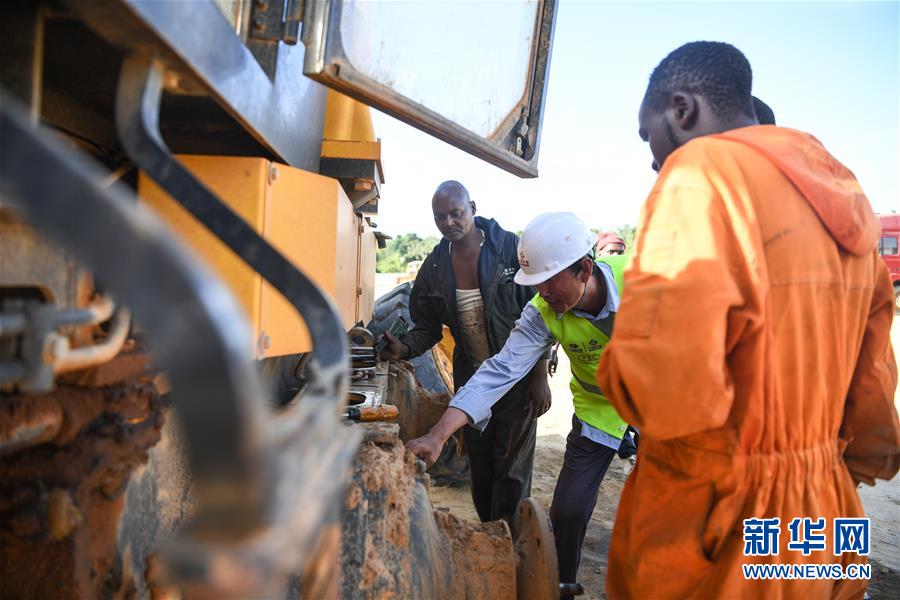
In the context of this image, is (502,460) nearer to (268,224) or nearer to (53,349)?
(268,224)

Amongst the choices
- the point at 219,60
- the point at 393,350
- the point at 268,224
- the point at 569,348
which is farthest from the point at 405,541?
the point at 393,350

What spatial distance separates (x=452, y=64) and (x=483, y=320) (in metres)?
2.53

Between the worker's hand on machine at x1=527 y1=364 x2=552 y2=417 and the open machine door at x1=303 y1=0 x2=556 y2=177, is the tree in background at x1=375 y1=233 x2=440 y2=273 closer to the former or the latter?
the worker's hand on machine at x1=527 y1=364 x2=552 y2=417

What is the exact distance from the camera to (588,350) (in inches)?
123

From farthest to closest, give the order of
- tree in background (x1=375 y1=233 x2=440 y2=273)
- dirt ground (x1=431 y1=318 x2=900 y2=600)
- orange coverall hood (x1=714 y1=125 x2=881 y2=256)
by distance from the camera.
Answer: tree in background (x1=375 y1=233 x2=440 y2=273), dirt ground (x1=431 y1=318 x2=900 y2=600), orange coverall hood (x1=714 y1=125 x2=881 y2=256)

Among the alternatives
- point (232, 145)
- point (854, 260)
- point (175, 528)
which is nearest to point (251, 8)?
point (232, 145)

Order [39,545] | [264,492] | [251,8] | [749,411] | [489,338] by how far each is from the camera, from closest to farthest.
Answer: [264,492] → [39,545] → [251,8] → [749,411] → [489,338]

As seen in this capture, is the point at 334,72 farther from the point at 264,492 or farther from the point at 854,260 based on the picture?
the point at 854,260

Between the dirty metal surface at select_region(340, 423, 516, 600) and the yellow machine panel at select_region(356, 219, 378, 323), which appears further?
the yellow machine panel at select_region(356, 219, 378, 323)

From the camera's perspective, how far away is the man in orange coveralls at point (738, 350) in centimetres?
145

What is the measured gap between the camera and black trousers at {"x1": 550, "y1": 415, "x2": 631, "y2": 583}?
3.09m

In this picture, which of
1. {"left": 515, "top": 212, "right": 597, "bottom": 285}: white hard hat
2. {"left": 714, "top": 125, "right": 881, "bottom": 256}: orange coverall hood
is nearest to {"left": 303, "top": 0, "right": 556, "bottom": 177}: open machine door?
{"left": 515, "top": 212, "right": 597, "bottom": 285}: white hard hat

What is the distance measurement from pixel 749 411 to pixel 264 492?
1331mm

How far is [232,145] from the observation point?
1648 mm
